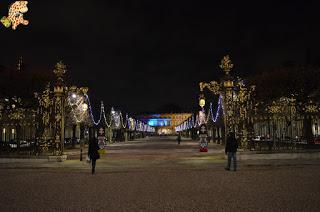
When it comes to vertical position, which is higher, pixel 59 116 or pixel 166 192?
pixel 59 116

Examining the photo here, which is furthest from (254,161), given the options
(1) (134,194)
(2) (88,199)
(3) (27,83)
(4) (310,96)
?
(3) (27,83)

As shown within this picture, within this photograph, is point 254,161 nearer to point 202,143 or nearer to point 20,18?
point 202,143

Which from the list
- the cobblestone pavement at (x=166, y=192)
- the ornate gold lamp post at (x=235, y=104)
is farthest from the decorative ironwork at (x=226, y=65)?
the cobblestone pavement at (x=166, y=192)

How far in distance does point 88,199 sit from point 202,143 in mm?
24758

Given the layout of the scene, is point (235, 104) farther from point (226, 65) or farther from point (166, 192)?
point (166, 192)

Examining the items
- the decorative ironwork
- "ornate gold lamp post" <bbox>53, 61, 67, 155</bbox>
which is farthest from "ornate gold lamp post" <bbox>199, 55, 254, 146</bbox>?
"ornate gold lamp post" <bbox>53, 61, 67, 155</bbox>

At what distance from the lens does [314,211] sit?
8891mm

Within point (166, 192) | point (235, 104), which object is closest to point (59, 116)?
point (235, 104)

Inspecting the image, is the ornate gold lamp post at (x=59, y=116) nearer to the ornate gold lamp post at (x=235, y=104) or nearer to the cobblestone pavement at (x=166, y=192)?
the cobblestone pavement at (x=166, y=192)

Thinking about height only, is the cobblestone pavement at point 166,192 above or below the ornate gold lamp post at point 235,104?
below

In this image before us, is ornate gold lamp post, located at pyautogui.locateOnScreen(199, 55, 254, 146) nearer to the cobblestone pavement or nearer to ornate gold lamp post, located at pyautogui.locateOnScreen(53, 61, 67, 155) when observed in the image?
the cobblestone pavement

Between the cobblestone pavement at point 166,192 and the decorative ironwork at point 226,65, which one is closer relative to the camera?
the cobblestone pavement at point 166,192

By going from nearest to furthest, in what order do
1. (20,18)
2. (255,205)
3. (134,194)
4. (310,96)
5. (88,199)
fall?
(255,205) < (88,199) < (134,194) < (20,18) < (310,96)

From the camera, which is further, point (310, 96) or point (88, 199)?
point (310, 96)
